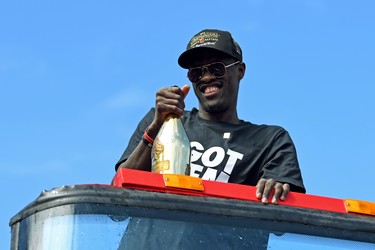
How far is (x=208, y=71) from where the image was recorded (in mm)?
6059

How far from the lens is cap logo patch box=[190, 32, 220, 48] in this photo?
6050 mm

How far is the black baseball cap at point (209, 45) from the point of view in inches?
236

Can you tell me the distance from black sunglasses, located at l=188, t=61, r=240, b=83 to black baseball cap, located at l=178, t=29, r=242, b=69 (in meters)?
0.07

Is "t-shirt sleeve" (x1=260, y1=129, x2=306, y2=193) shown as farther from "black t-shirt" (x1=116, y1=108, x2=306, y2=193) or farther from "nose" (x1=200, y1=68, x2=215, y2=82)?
"nose" (x1=200, y1=68, x2=215, y2=82)

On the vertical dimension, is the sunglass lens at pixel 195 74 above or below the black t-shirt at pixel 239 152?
above

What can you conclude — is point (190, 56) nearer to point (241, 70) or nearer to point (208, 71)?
point (208, 71)

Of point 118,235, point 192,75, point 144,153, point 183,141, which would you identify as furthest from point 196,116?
point 118,235

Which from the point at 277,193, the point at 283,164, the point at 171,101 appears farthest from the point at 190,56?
the point at 277,193

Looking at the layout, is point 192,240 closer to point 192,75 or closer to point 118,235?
point 118,235

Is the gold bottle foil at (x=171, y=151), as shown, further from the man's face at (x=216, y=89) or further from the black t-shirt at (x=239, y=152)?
the man's face at (x=216, y=89)

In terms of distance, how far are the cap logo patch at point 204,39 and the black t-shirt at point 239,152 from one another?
47 cm

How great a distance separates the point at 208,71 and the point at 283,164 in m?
0.82

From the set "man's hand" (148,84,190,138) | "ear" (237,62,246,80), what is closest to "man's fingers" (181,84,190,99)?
"man's hand" (148,84,190,138)

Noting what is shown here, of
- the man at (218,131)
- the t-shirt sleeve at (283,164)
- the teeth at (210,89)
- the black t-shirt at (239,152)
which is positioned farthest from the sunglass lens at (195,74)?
the t-shirt sleeve at (283,164)
